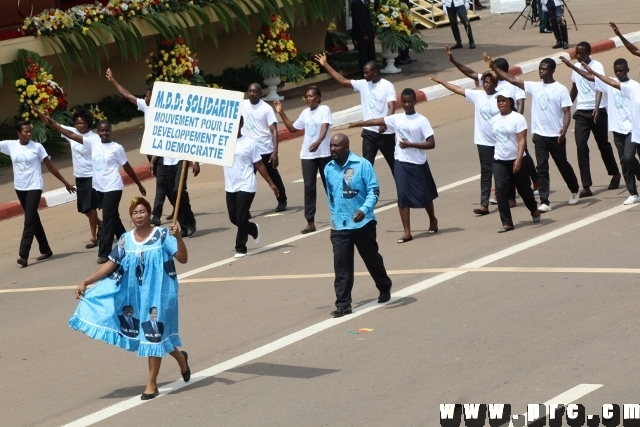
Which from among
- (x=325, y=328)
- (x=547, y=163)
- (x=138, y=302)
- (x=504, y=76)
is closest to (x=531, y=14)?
(x=504, y=76)

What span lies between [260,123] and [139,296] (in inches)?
289

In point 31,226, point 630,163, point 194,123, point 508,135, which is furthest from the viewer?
point 31,226

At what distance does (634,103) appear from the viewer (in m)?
14.0

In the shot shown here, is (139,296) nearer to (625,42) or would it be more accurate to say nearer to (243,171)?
(243,171)

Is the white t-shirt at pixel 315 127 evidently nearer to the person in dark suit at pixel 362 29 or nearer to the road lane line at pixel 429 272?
the road lane line at pixel 429 272

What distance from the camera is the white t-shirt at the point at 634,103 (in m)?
14.0

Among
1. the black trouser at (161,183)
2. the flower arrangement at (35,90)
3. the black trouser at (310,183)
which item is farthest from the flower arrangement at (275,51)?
the black trouser at (310,183)

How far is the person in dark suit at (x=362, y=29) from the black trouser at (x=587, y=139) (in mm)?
10531

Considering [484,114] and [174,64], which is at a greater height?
[174,64]

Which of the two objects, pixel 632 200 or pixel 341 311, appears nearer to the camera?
pixel 341 311

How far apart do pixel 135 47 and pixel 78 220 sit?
5589mm

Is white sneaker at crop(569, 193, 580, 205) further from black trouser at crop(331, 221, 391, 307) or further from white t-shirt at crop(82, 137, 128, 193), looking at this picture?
white t-shirt at crop(82, 137, 128, 193)

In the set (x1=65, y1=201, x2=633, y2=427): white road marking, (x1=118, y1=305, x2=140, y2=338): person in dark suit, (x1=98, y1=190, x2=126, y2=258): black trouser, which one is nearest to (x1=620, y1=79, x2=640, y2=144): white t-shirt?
(x1=65, y1=201, x2=633, y2=427): white road marking

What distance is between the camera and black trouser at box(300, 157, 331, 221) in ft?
49.5
